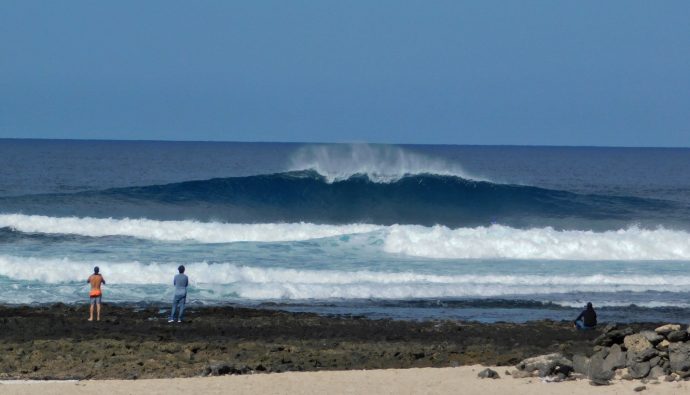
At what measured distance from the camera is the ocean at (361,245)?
1812cm

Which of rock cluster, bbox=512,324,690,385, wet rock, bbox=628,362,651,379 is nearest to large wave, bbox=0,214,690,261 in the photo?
rock cluster, bbox=512,324,690,385

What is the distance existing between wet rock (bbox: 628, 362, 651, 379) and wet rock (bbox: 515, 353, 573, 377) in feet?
2.11

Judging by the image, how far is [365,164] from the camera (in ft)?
132

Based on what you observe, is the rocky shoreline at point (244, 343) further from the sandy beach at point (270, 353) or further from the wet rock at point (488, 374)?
the wet rock at point (488, 374)

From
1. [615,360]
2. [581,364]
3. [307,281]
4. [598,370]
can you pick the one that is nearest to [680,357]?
[615,360]

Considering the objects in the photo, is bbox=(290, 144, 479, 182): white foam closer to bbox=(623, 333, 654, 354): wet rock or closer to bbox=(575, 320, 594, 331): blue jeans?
bbox=(575, 320, 594, 331): blue jeans

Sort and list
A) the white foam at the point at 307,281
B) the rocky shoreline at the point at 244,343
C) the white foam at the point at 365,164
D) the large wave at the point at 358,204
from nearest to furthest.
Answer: the rocky shoreline at the point at 244,343 → the white foam at the point at 307,281 → the large wave at the point at 358,204 → the white foam at the point at 365,164

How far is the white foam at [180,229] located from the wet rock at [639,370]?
1668 centimetres

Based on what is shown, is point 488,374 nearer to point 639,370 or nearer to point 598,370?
point 598,370

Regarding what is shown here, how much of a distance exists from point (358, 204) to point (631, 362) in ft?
79.6

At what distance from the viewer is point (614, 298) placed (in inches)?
727

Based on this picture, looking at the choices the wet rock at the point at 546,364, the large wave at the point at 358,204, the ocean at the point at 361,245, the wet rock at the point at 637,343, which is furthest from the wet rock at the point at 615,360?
the large wave at the point at 358,204

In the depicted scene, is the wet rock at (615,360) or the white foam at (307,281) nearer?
the wet rock at (615,360)

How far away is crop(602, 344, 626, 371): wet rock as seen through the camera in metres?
11.1
